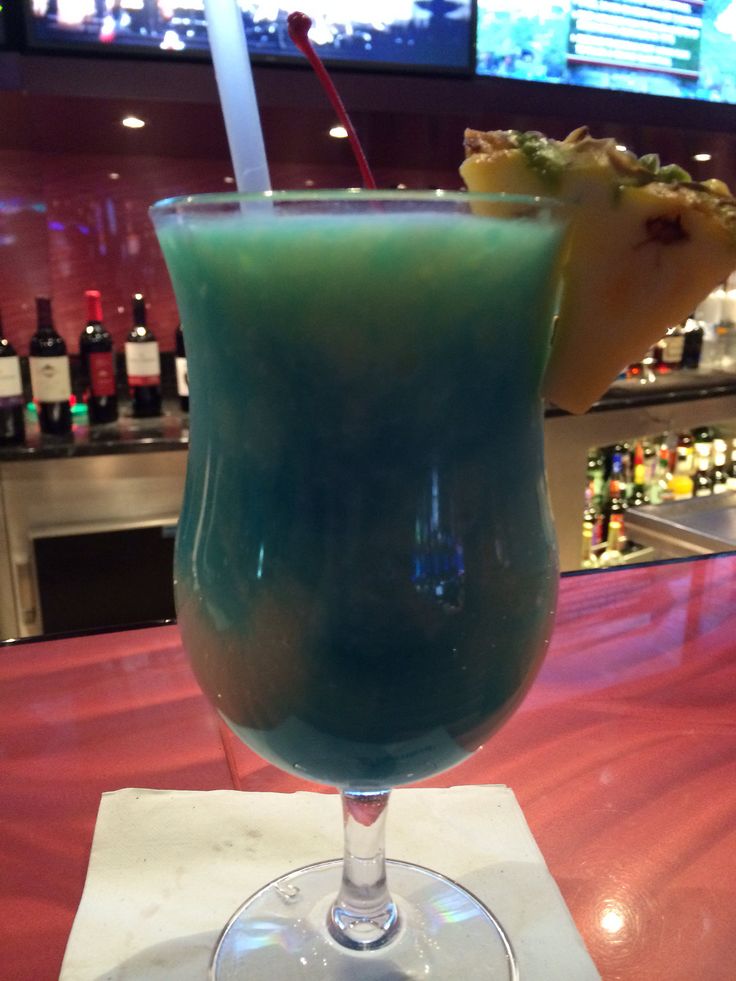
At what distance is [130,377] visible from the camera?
2.31 m

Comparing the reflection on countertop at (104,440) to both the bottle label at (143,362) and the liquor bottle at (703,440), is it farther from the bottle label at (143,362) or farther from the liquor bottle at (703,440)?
the liquor bottle at (703,440)

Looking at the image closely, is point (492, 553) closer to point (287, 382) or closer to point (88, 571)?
point (287, 382)

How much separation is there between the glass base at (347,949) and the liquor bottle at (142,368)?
1.85 meters

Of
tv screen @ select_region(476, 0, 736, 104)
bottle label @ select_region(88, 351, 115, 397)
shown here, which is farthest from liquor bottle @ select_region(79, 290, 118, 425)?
tv screen @ select_region(476, 0, 736, 104)

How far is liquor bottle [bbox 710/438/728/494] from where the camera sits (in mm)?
3168

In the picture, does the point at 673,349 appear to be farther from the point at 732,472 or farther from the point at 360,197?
the point at 360,197

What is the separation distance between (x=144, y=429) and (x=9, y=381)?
342mm

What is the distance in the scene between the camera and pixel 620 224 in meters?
0.50

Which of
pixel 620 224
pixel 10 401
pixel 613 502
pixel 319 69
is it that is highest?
pixel 319 69

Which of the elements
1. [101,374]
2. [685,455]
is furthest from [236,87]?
[685,455]

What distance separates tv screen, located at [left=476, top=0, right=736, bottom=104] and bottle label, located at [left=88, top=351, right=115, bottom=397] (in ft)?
4.12

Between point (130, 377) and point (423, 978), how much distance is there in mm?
1992

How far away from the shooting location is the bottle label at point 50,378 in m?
2.08

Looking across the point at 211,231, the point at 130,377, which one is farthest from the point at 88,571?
the point at 211,231
